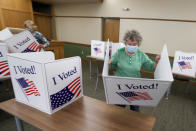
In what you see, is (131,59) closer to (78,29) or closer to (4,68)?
(4,68)

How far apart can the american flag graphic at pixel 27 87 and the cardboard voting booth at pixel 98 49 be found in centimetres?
253

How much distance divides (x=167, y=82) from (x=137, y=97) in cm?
22

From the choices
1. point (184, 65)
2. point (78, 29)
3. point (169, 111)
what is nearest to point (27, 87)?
point (169, 111)

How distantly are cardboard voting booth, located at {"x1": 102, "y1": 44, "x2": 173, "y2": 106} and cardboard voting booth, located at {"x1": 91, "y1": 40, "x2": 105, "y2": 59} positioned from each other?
2.60 m

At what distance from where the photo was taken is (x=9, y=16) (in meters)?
4.42

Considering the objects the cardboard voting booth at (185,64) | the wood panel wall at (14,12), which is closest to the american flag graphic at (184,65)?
the cardboard voting booth at (185,64)

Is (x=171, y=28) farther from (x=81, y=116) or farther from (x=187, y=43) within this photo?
(x=81, y=116)

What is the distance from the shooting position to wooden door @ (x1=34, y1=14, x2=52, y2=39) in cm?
568

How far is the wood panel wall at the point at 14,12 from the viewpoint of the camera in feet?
14.0

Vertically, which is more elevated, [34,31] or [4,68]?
[34,31]

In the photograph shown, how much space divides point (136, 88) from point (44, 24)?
627cm

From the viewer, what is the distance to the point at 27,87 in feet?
3.14

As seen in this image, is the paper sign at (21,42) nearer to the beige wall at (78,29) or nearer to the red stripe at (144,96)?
the red stripe at (144,96)

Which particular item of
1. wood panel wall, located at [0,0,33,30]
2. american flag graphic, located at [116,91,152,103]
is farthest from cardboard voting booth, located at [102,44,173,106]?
wood panel wall, located at [0,0,33,30]
